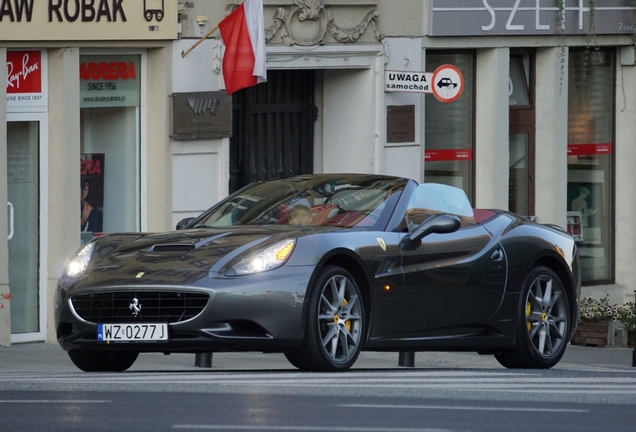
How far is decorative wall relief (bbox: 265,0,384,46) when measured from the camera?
714 inches

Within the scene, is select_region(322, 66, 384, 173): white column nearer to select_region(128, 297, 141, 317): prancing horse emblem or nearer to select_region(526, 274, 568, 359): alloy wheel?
select_region(526, 274, 568, 359): alloy wheel

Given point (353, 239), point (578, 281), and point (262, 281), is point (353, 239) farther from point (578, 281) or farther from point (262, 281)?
point (578, 281)

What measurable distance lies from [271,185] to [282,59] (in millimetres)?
7386

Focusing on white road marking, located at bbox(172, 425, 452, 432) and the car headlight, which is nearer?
white road marking, located at bbox(172, 425, 452, 432)

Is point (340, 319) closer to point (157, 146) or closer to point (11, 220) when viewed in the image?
point (11, 220)

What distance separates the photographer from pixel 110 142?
1752cm

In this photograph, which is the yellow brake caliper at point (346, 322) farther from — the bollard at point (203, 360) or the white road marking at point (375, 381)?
the bollard at point (203, 360)

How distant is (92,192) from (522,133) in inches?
241

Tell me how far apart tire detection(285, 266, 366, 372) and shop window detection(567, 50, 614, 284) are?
11.6m

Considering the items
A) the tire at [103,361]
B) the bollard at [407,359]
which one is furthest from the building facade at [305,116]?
the tire at [103,361]

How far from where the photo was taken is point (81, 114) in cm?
1717

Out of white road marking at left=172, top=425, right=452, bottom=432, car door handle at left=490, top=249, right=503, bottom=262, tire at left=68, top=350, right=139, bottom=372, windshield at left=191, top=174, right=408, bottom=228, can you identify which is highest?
windshield at left=191, top=174, right=408, bottom=228

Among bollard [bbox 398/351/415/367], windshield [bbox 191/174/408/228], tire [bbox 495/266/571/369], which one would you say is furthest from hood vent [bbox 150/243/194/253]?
bollard [bbox 398/351/415/367]

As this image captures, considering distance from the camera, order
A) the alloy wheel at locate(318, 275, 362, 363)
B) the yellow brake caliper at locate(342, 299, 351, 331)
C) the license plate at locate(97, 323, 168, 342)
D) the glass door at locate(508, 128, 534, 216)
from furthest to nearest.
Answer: the glass door at locate(508, 128, 534, 216) < the yellow brake caliper at locate(342, 299, 351, 331) < the alloy wheel at locate(318, 275, 362, 363) < the license plate at locate(97, 323, 168, 342)
